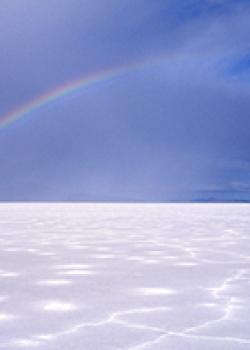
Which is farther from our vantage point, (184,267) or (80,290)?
(184,267)

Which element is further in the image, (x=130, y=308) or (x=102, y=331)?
(x=130, y=308)

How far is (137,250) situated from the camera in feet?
23.6

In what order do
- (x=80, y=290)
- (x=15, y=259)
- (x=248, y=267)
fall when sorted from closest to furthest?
(x=80, y=290), (x=248, y=267), (x=15, y=259)

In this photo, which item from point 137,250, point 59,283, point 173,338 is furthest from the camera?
point 137,250

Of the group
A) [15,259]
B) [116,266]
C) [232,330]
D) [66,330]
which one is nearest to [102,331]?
[66,330]

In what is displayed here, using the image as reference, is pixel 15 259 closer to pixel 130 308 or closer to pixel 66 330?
pixel 130 308

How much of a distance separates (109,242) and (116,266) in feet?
9.33

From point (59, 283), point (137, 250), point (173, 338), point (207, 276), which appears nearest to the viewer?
point (173, 338)

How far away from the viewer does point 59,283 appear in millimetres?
4473

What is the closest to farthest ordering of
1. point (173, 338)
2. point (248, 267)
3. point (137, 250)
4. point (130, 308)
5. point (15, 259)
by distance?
point (173, 338) < point (130, 308) < point (248, 267) < point (15, 259) < point (137, 250)

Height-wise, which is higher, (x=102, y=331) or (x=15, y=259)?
(x=15, y=259)

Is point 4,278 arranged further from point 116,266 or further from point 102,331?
point 102,331

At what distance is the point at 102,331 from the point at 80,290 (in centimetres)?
129

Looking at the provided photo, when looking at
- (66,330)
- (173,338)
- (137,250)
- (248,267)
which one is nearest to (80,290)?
(66,330)
